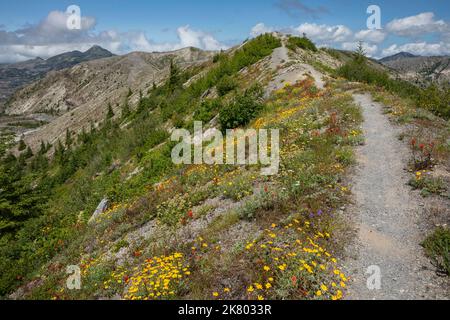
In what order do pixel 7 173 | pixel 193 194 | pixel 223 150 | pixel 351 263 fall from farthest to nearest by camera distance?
pixel 7 173 < pixel 223 150 < pixel 193 194 < pixel 351 263

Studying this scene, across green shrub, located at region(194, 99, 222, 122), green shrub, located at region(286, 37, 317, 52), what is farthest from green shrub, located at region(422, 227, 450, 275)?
green shrub, located at region(286, 37, 317, 52)

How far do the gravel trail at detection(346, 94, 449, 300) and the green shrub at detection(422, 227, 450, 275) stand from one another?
8.1 inches

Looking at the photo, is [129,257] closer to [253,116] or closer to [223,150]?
[223,150]

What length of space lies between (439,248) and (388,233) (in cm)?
133

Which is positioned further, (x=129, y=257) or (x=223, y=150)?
(x=223, y=150)

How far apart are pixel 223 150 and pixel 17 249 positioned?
39.1ft

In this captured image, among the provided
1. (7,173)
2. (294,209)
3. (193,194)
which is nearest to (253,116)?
(193,194)

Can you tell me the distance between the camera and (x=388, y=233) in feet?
30.0

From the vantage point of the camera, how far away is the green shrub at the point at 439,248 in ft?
24.8

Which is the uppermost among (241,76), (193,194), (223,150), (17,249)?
(241,76)

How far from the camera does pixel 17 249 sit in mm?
15852

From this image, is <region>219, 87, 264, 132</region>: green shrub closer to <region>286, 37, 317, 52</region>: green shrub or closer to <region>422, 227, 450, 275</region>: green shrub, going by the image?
<region>422, 227, 450, 275</region>: green shrub

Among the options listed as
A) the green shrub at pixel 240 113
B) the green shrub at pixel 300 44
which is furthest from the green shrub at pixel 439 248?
the green shrub at pixel 300 44
